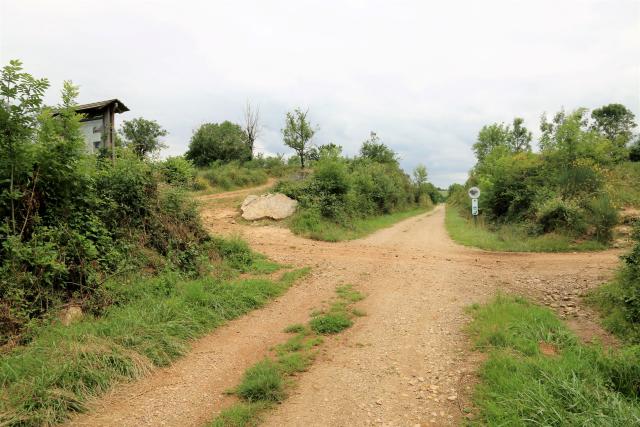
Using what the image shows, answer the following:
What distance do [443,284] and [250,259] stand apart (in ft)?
15.8

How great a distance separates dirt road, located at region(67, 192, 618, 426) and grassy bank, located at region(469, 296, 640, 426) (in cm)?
30

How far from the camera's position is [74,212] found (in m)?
6.34

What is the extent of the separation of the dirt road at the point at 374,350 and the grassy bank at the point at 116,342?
22 cm

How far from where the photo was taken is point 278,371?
4199 mm

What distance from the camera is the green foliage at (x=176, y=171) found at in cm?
905

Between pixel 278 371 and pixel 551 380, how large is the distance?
280 cm

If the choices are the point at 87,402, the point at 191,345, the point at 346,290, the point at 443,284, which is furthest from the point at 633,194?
the point at 87,402

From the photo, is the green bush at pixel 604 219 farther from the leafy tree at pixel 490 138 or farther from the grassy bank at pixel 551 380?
the leafy tree at pixel 490 138

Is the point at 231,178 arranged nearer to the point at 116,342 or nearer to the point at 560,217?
the point at 560,217

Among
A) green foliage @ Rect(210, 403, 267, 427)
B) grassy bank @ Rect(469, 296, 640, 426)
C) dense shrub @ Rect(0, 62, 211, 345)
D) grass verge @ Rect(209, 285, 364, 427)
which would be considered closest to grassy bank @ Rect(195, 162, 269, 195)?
dense shrub @ Rect(0, 62, 211, 345)

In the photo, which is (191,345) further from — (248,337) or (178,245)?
(178,245)

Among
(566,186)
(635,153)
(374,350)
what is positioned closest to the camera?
(374,350)

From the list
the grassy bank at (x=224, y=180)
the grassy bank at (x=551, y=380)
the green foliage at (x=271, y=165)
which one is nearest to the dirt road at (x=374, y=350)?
the grassy bank at (x=551, y=380)

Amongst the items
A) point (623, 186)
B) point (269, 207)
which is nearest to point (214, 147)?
point (269, 207)
